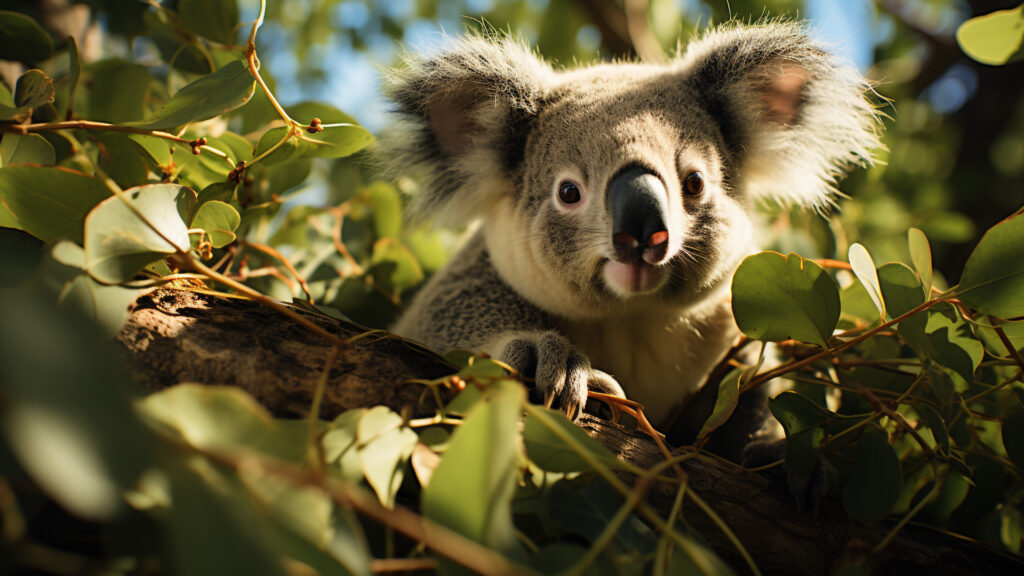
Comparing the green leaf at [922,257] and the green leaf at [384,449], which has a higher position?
the green leaf at [922,257]

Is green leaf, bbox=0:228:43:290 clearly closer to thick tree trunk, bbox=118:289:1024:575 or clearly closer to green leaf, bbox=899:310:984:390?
thick tree trunk, bbox=118:289:1024:575

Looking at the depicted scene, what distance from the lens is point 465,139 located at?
2.38 meters

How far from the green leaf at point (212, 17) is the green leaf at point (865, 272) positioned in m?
1.77

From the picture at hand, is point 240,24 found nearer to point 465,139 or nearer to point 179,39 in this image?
point 179,39

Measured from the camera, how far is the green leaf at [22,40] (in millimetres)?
1517

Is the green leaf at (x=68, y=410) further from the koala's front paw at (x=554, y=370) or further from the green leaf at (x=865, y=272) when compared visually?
the green leaf at (x=865, y=272)

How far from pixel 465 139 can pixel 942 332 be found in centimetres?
171

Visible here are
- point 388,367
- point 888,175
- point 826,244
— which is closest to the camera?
point 388,367

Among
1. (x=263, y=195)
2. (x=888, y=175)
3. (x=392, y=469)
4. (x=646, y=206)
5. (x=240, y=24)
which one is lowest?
(x=392, y=469)

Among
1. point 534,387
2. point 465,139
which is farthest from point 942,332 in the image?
point 465,139

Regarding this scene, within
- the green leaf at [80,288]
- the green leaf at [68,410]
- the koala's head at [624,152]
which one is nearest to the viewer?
the green leaf at [68,410]

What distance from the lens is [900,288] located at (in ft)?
4.47

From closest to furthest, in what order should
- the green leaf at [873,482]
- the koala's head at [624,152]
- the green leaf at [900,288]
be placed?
the green leaf at [873,482] → the green leaf at [900,288] → the koala's head at [624,152]

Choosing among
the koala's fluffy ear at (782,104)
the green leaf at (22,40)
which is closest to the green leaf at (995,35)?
the koala's fluffy ear at (782,104)
